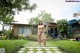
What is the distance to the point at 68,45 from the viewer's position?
→ 2.93 metres

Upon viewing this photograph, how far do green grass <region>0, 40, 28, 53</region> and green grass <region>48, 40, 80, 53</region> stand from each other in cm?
34

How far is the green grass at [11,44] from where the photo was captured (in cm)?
290

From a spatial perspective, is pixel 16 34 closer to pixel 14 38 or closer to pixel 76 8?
pixel 14 38

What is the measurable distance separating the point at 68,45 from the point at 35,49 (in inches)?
15.0

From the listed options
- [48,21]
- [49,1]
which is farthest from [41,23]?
[49,1]

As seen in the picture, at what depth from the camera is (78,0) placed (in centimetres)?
292

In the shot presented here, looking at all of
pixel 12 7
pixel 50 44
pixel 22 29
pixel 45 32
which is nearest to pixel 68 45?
pixel 50 44

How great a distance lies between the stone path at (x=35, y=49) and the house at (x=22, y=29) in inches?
5.6

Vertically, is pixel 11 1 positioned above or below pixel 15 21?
above

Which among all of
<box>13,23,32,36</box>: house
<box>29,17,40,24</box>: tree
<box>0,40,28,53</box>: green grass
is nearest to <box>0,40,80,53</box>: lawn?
<box>0,40,28,53</box>: green grass

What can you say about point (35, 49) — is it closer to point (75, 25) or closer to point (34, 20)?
point (34, 20)

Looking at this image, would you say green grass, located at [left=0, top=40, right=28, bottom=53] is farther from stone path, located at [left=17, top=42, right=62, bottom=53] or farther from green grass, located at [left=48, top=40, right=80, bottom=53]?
green grass, located at [left=48, top=40, right=80, bottom=53]

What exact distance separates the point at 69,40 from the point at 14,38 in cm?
62

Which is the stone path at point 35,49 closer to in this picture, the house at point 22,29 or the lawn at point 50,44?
the lawn at point 50,44
